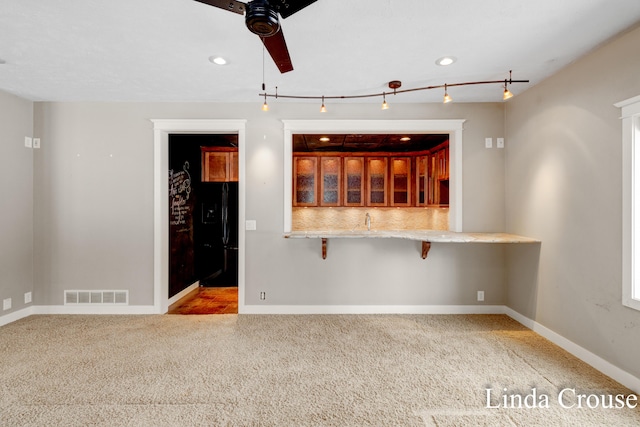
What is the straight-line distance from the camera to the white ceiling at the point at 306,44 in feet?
6.53

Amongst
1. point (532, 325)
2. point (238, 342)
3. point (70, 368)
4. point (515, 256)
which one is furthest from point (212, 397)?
point (515, 256)

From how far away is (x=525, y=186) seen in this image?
3381 millimetres

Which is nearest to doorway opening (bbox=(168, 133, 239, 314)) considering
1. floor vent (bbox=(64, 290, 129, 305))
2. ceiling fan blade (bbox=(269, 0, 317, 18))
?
floor vent (bbox=(64, 290, 129, 305))

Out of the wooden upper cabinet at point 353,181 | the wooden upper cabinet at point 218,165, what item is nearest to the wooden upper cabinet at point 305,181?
the wooden upper cabinet at point 353,181

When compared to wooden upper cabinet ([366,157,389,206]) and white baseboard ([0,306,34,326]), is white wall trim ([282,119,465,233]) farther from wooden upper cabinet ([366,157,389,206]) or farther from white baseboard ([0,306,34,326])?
white baseboard ([0,306,34,326])

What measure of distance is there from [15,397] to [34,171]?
2759 mm

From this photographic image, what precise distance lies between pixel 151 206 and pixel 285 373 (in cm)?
262

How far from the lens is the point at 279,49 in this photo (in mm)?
1799

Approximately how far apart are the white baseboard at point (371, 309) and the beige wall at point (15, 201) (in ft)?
8.43

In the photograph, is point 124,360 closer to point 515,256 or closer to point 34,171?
point 34,171

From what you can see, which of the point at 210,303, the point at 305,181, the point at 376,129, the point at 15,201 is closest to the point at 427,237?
the point at 376,129

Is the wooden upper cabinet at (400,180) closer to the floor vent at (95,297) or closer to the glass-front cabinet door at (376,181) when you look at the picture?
the glass-front cabinet door at (376,181)

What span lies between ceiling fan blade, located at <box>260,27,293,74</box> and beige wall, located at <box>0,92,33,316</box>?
353cm

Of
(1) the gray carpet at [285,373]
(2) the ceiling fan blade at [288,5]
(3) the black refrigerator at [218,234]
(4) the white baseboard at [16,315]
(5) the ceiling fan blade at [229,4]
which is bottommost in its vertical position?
(1) the gray carpet at [285,373]
